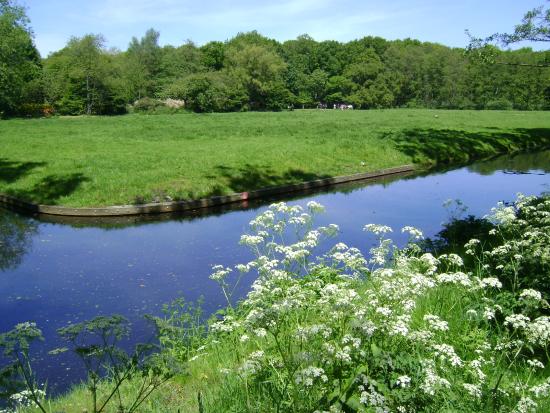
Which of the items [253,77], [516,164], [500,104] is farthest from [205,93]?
[500,104]

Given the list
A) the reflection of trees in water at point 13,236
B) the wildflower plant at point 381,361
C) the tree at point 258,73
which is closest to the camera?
the wildflower plant at point 381,361

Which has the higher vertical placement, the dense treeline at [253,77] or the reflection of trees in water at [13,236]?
the dense treeline at [253,77]

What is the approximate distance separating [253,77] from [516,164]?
2347 inches

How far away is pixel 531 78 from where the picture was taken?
93.0 m

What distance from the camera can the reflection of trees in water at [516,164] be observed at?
1115 inches

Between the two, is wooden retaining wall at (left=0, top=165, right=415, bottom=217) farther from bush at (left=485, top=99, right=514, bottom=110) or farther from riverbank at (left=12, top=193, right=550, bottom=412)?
bush at (left=485, top=99, right=514, bottom=110)

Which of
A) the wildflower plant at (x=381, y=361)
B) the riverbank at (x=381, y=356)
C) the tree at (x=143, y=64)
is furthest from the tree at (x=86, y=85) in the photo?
the wildflower plant at (x=381, y=361)

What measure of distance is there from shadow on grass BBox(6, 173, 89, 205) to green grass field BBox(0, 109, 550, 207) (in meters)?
0.04

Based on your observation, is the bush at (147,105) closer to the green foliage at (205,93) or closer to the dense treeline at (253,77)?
the dense treeline at (253,77)

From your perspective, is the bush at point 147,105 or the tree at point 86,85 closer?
the tree at point 86,85

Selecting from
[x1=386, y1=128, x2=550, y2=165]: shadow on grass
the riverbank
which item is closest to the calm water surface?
the riverbank

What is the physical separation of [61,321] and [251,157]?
16.3 metres

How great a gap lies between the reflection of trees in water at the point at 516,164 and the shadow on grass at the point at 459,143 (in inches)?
54.2

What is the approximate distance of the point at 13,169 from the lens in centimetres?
2273
